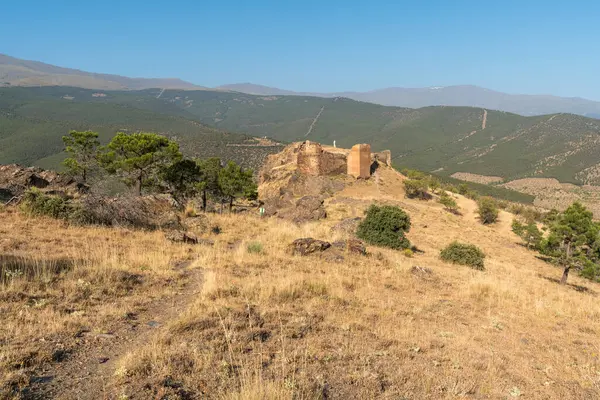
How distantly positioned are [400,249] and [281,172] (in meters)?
21.3

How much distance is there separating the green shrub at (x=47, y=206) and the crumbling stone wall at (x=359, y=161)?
28755 millimetres

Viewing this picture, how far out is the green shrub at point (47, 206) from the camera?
950cm

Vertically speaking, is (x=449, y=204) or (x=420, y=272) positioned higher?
(x=420, y=272)

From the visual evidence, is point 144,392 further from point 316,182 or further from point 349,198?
point 316,182

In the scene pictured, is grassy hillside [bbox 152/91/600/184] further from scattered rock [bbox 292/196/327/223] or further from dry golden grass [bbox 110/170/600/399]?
dry golden grass [bbox 110/170/600/399]

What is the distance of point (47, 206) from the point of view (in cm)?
953

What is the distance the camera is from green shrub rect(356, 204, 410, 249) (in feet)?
50.3

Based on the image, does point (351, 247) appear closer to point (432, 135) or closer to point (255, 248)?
point (255, 248)

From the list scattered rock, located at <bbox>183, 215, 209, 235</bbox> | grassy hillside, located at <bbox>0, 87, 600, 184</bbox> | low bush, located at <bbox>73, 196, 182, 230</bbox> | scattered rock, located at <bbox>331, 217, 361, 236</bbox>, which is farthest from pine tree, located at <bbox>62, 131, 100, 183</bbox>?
grassy hillside, located at <bbox>0, 87, 600, 184</bbox>

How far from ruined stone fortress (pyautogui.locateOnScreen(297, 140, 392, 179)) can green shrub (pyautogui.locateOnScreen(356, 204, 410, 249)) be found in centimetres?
1888

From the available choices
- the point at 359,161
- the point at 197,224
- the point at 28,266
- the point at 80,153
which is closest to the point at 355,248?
the point at 197,224

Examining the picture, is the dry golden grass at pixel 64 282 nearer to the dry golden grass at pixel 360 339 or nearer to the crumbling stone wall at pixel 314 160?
the dry golden grass at pixel 360 339

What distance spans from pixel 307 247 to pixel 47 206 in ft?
22.2

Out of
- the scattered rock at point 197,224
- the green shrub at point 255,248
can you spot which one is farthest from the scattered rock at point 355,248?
the scattered rock at point 197,224
